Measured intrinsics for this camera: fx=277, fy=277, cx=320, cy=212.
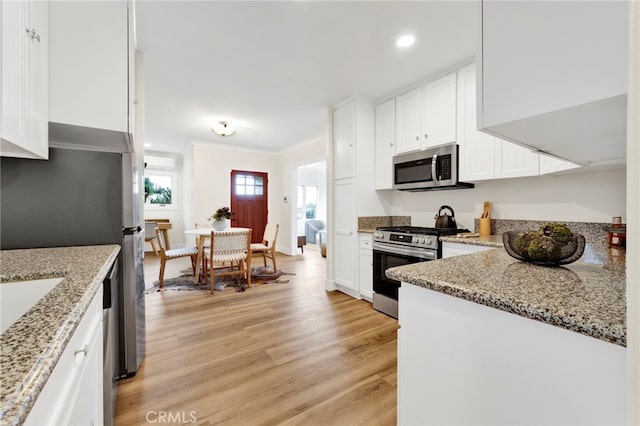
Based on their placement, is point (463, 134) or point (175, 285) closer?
point (463, 134)

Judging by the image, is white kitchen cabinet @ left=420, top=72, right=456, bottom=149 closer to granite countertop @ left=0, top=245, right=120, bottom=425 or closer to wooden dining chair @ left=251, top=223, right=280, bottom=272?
wooden dining chair @ left=251, top=223, right=280, bottom=272

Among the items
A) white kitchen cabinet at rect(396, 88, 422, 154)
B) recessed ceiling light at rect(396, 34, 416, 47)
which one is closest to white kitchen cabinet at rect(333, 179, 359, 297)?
white kitchen cabinet at rect(396, 88, 422, 154)

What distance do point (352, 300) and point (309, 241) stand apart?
16.3 feet

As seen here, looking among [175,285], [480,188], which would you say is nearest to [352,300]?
[480,188]

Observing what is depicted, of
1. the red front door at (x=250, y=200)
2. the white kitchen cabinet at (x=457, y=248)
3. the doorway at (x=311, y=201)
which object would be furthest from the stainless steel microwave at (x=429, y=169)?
the doorway at (x=311, y=201)

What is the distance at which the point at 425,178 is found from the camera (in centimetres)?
281

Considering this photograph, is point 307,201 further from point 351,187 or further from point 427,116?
point 427,116

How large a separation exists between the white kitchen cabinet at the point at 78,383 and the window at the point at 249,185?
5371 mm

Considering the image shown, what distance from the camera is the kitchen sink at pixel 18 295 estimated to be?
91cm

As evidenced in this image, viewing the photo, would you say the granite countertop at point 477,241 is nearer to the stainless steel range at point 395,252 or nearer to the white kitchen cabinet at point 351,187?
the stainless steel range at point 395,252

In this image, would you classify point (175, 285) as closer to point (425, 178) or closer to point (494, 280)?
point (425, 178)

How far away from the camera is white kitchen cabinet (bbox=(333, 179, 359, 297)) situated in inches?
130

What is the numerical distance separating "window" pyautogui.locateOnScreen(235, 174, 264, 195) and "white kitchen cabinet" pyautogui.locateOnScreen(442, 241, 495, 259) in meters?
4.85

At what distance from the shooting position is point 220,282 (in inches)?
155
